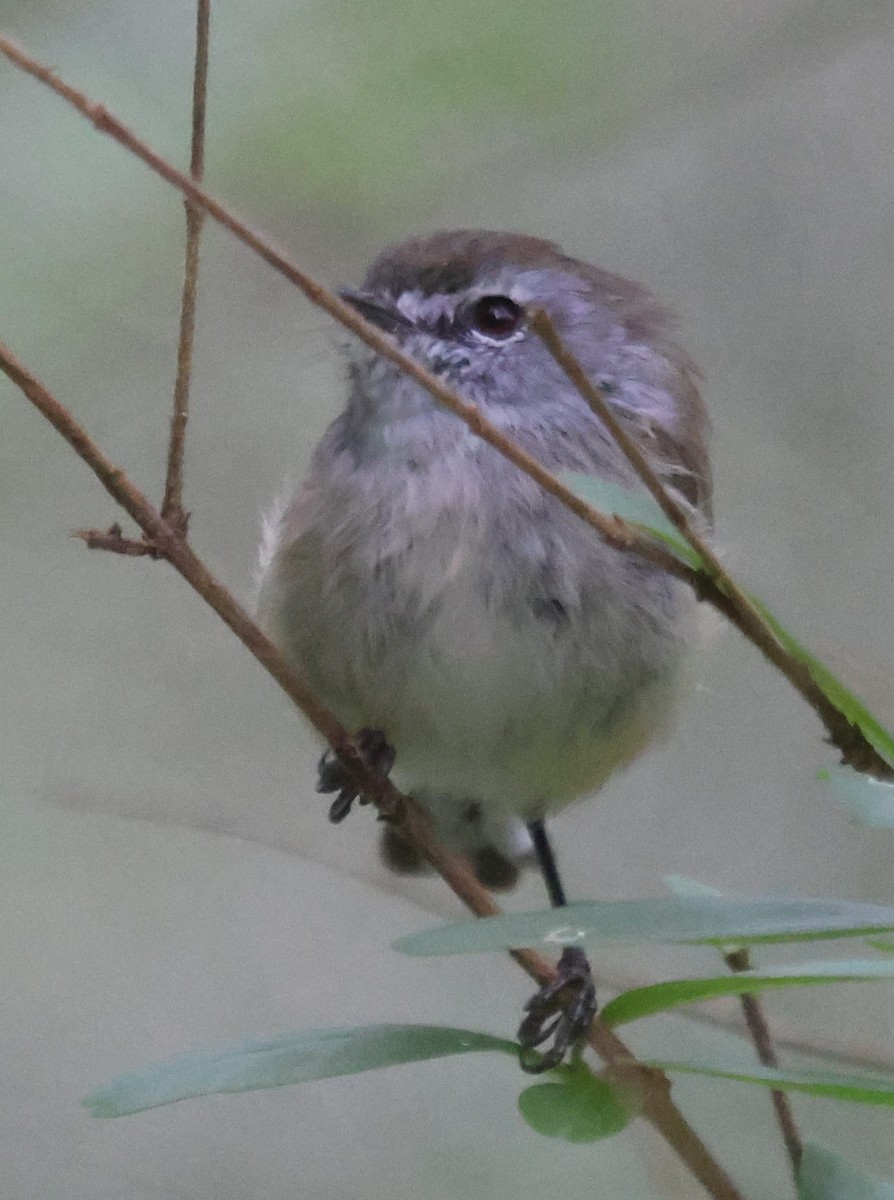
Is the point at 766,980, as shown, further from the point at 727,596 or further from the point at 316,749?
the point at 316,749

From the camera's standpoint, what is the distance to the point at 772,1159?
8.96ft

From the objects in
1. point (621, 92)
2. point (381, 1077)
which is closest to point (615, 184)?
point (621, 92)

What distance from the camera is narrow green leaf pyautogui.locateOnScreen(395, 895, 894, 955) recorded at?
82 centimetres

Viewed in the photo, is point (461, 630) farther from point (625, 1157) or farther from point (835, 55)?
point (835, 55)

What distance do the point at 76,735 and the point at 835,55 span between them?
227 cm

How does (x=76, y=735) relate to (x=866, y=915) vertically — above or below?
above

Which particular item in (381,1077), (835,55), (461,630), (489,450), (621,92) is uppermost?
(835,55)

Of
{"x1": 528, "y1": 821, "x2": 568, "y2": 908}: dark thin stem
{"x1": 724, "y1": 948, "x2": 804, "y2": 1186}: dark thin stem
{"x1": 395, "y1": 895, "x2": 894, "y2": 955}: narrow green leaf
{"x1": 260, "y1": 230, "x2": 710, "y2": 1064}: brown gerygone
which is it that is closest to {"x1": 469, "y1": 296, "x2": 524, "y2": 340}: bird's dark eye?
{"x1": 260, "y1": 230, "x2": 710, "y2": 1064}: brown gerygone

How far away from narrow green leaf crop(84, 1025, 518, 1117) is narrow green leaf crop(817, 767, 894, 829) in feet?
0.94

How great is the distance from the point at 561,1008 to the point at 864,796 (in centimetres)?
76

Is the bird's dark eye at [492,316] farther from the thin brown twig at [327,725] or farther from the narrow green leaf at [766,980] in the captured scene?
the narrow green leaf at [766,980]

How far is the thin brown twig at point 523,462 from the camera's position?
3.12ft

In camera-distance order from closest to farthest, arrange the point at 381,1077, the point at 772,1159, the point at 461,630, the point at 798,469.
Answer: the point at 461,630, the point at 772,1159, the point at 381,1077, the point at 798,469

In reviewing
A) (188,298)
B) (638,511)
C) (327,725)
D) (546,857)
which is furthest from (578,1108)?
(546,857)
